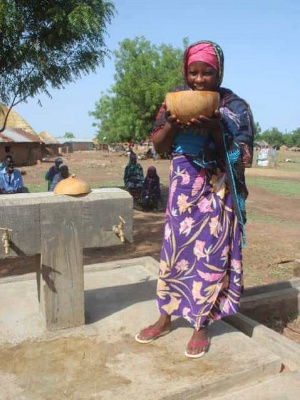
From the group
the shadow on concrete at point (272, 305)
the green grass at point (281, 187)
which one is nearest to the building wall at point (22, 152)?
the green grass at point (281, 187)

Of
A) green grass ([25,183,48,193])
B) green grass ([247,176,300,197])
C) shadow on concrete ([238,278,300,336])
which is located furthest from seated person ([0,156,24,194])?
green grass ([247,176,300,197])

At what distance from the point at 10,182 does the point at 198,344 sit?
20.0 ft

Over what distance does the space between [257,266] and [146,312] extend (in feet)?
10.8

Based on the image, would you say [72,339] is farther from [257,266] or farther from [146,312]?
[257,266]

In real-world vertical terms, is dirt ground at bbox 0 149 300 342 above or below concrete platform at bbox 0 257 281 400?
below

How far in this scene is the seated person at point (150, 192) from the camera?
34.2 feet

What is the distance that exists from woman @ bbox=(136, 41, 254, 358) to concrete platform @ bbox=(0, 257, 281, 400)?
7.8 inches

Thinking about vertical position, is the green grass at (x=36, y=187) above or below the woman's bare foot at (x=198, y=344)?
below

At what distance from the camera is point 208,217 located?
7.83ft

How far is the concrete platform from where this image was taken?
2115 mm

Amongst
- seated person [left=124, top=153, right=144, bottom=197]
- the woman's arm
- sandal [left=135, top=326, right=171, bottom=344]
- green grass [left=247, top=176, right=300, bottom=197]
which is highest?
the woman's arm

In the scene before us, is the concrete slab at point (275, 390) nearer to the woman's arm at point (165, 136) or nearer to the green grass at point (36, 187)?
the woman's arm at point (165, 136)

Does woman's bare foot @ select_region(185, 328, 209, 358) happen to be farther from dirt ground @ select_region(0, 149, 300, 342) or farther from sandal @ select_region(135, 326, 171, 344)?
dirt ground @ select_region(0, 149, 300, 342)

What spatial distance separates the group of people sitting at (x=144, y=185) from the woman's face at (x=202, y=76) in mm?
8182
